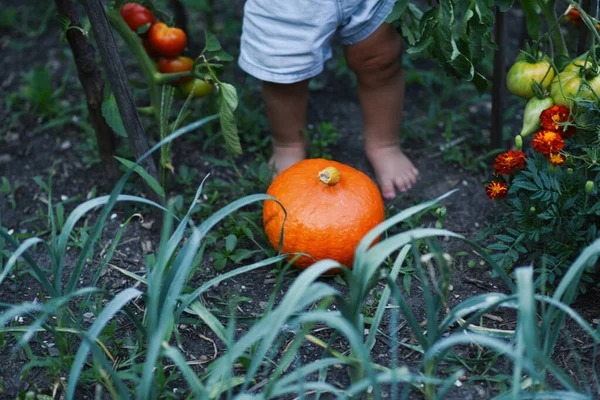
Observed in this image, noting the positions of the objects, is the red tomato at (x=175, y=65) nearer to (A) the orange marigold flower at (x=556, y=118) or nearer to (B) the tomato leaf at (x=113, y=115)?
(B) the tomato leaf at (x=113, y=115)

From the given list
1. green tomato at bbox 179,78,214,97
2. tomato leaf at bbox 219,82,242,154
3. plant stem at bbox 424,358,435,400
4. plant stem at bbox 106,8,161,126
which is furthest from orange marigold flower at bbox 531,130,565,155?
plant stem at bbox 106,8,161,126

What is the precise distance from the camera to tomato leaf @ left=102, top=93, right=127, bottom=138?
187 cm

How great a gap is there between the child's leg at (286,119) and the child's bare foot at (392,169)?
244 mm

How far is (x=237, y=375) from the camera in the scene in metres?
1.50

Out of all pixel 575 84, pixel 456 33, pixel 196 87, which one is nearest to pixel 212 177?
pixel 196 87

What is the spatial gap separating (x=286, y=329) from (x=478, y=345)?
443mm

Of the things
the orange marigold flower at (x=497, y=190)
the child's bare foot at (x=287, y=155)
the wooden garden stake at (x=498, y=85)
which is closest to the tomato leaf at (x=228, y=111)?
the child's bare foot at (x=287, y=155)

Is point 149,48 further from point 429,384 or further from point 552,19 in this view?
point 429,384

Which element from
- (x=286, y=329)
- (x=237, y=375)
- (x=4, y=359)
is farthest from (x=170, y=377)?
(x=4, y=359)

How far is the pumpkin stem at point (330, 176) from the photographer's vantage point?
5.74 ft

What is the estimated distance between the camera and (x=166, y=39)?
1929 mm

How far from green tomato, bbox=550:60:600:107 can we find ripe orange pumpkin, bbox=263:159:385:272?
534 mm

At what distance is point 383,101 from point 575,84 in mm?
642

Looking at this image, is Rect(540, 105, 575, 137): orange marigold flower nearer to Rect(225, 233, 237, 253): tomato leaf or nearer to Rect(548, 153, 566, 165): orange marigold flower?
Rect(548, 153, 566, 165): orange marigold flower
